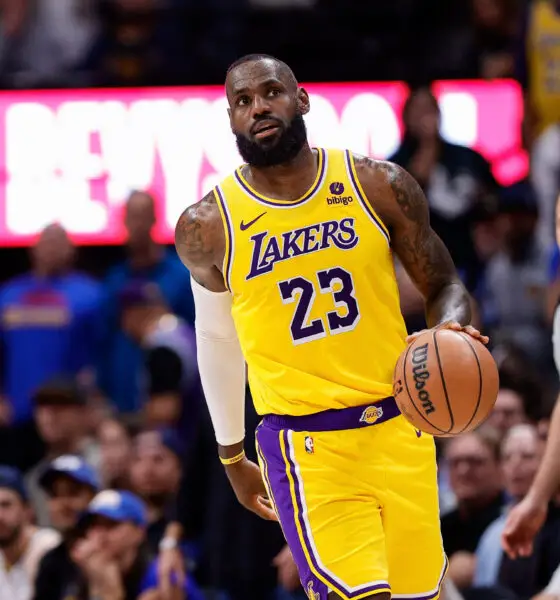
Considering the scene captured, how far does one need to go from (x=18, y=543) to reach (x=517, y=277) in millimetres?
3721

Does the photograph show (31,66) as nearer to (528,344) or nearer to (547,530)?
(528,344)

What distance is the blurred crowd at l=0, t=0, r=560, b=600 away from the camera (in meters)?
7.79

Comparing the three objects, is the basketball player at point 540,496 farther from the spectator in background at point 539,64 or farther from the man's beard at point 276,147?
the spectator in background at point 539,64

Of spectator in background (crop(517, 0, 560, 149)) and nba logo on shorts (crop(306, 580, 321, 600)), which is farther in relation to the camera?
spectator in background (crop(517, 0, 560, 149))

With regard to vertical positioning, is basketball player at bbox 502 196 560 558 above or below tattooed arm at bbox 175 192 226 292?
below

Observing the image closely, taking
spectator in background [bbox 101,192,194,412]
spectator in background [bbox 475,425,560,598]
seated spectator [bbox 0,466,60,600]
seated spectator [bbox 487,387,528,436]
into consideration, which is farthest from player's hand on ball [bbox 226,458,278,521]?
spectator in background [bbox 101,192,194,412]

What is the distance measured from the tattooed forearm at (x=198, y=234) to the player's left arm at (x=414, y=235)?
566mm

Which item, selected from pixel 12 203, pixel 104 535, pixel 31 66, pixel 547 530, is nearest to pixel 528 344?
pixel 547 530

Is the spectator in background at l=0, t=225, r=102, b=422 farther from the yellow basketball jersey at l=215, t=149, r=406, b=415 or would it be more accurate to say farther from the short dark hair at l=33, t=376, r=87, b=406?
the yellow basketball jersey at l=215, t=149, r=406, b=415

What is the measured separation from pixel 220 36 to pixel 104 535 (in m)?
4.92

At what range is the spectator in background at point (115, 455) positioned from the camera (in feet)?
28.7

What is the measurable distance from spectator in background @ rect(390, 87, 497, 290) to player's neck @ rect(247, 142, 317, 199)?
14.8 ft

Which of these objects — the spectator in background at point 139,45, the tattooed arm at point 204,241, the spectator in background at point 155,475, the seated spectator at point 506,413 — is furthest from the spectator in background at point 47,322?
the tattooed arm at point 204,241

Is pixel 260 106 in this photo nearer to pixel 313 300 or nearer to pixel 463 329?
pixel 313 300
